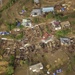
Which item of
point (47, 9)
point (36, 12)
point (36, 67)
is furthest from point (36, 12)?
point (36, 67)

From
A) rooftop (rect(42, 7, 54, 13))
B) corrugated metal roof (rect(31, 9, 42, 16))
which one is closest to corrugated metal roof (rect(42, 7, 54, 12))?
rooftop (rect(42, 7, 54, 13))

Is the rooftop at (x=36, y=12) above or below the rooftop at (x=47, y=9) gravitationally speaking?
below

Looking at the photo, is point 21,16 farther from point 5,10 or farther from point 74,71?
point 74,71

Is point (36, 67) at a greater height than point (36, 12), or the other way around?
point (36, 12)

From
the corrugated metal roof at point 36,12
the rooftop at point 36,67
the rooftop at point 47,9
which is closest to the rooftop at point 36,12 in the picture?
the corrugated metal roof at point 36,12

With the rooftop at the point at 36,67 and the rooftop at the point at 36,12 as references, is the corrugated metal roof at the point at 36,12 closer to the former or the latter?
the rooftop at the point at 36,12

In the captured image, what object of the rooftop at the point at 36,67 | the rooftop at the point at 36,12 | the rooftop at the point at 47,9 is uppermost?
the rooftop at the point at 47,9

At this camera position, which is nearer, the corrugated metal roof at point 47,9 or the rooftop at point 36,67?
the rooftop at point 36,67

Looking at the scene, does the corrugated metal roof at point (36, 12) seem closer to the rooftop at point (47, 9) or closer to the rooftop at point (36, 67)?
the rooftop at point (47, 9)

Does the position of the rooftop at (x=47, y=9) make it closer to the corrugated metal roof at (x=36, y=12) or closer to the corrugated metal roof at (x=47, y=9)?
the corrugated metal roof at (x=47, y=9)

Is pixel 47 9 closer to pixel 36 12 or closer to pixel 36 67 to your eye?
pixel 36 12

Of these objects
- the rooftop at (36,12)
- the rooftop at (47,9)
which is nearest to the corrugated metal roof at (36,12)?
the rooftop at (36,12)

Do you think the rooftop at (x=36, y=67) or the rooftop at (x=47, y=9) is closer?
the rooftop at (x=36, y=67)
